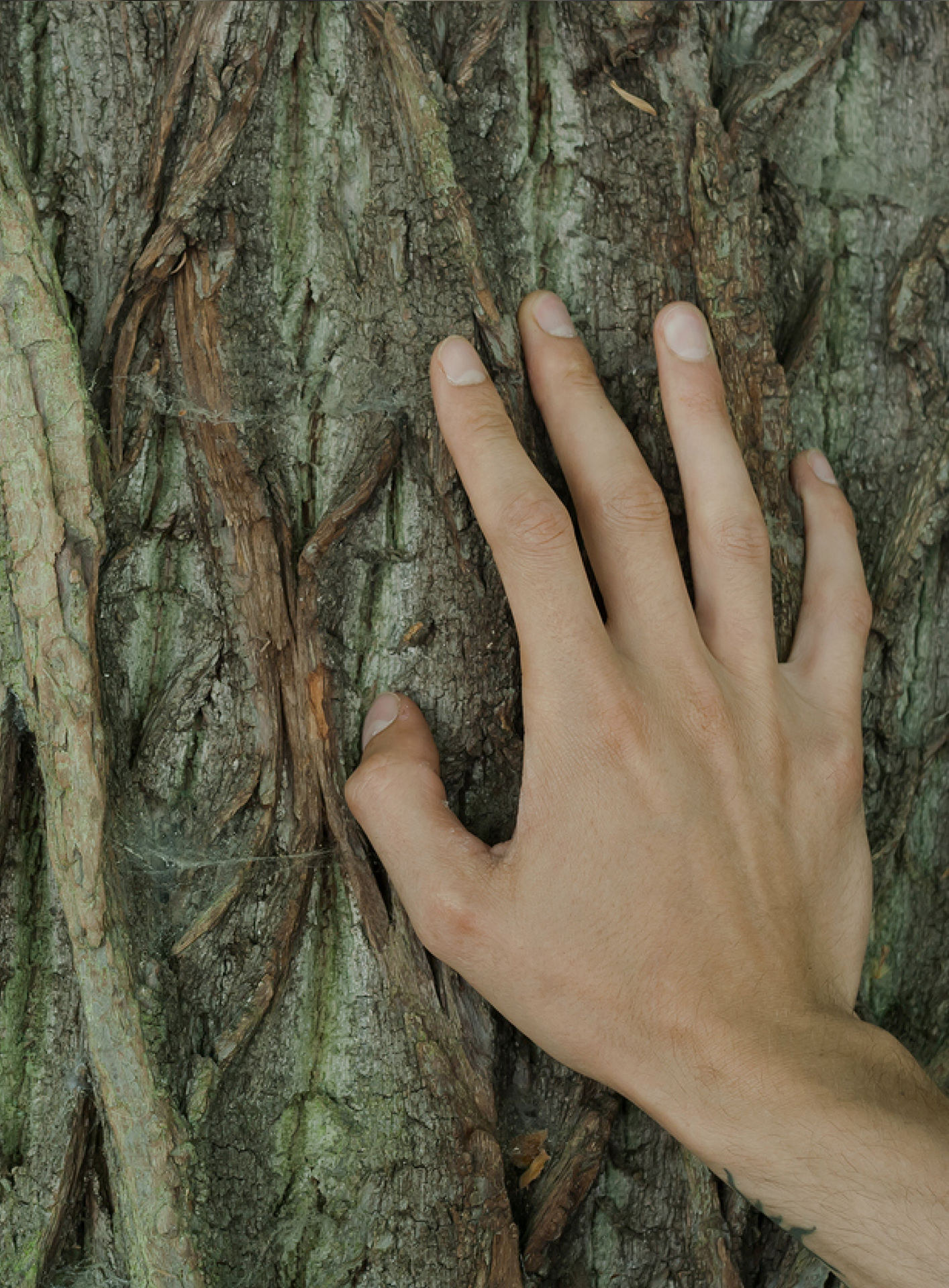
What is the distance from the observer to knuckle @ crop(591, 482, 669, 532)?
50.5 inches

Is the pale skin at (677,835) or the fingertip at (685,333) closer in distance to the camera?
the pale skin at (677,835)

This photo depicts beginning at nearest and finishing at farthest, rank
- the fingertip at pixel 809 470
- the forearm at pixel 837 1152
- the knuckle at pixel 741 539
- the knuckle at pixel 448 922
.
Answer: the forearm at pixel 837 1152 → the knuckle at pixel 448 922 → the knuckle at pixel 741 539 → the fingertip at pixel 809 470

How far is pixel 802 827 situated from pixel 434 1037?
56 centimetres

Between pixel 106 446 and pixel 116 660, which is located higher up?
pixel 106 446

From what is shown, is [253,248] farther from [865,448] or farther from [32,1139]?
[32,1139]

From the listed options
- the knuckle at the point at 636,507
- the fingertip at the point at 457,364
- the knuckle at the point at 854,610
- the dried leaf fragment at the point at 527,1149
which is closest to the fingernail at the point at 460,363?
the fingertip at the point at 457,364

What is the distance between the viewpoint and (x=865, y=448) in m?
1.55

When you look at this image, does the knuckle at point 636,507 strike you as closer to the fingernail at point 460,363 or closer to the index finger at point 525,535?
the index finger at point 525,535

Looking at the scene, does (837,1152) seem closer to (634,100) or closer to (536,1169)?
(536,1169)

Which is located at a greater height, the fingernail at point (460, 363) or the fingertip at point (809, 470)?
the fingernail at point (460, 363)

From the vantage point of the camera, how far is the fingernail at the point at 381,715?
133 centimetres

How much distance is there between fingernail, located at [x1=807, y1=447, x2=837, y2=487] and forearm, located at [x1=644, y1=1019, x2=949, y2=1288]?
766mm

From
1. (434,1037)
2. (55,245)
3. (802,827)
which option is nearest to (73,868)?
(434,1037)

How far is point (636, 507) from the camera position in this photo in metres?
1.28
